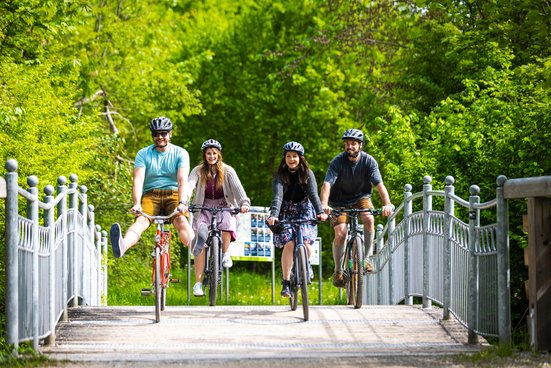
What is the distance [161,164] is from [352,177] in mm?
2229

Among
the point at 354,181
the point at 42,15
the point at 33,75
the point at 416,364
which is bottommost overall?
the point at 416,364

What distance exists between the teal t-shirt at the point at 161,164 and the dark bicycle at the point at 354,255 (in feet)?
5.72

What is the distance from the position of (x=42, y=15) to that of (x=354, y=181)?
1030 cm

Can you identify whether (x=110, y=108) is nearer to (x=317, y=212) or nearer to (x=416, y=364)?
(x=317, y=212)

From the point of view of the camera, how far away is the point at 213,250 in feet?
43.1

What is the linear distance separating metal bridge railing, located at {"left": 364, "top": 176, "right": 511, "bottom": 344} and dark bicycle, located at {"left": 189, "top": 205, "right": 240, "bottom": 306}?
210 cm

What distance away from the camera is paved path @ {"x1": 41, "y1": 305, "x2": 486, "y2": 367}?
9289mm

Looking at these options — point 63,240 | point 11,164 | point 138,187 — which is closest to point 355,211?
point 138,187

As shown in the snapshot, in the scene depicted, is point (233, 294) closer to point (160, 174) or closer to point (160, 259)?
point (160, 174)

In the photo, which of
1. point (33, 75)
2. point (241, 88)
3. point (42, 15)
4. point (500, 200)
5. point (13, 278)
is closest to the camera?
point (13, 278)

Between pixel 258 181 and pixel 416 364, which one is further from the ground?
pixel 258 181

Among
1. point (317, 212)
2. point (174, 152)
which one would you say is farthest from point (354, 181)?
point (174, 152)

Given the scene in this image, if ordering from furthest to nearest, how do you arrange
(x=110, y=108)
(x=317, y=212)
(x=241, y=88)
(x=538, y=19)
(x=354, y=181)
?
(x=241, y=88)
(x=110, y=108)
(x=538, y=19)
(x=354, y=181)
(x=317, y=212)

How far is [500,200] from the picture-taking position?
9516 mm
